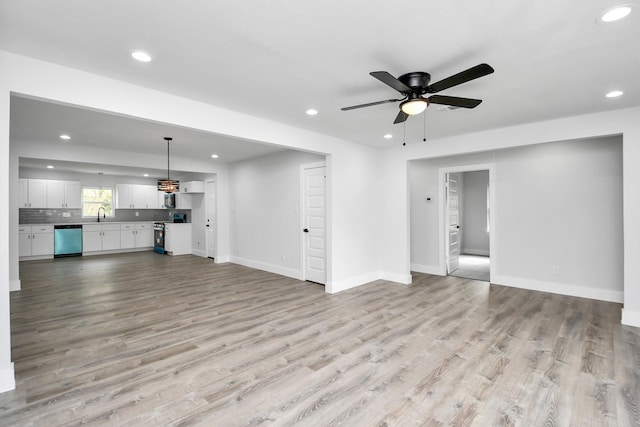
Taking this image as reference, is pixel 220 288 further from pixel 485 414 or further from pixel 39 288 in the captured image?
pixel 485 414

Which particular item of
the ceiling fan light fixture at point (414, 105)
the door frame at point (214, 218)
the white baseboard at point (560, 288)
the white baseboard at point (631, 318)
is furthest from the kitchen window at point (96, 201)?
the white baseboard at point (631, 318)

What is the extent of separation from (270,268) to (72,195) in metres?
6.70

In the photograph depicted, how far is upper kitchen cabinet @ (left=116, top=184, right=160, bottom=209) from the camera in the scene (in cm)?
966

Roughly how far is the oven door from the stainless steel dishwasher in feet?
6.29

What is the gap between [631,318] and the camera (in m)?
3.65

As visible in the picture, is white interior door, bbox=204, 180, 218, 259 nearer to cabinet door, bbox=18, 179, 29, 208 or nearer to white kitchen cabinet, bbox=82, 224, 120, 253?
white kitchen cabinet, bbox=82, 224, 120, 253

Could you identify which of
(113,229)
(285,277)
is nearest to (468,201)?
(285,277)

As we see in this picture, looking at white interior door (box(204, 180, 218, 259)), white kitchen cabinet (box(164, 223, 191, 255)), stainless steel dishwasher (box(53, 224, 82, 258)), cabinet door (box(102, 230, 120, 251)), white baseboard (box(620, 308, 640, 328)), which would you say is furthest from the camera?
cabinet door (box(102, 230, 120, 251))

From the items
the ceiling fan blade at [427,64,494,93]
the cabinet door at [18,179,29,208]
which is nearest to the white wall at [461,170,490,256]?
the ceiling fan blade at [427,64,494,93]

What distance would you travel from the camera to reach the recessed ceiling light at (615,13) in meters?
1.83

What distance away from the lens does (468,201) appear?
9.05 metres

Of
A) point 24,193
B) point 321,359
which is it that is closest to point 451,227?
point 321,359

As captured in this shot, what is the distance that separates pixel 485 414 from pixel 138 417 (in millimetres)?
2298

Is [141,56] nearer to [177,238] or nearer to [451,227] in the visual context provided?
[451,227]
